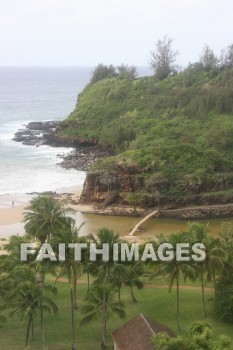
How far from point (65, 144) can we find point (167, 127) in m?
24.3

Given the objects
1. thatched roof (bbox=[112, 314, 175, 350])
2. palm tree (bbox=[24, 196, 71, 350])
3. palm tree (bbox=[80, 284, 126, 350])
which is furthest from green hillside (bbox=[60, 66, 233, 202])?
thatched roof (bbox=[112, 314, 175, 350])

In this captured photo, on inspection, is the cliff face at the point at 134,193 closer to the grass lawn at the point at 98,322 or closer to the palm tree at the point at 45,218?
the grass lawn at the point at 98,322

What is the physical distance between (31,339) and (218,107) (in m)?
66.9

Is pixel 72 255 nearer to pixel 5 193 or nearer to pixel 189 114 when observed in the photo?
pixel 5 193

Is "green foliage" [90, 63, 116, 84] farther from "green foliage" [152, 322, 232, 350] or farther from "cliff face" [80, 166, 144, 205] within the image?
"green foliage" [152, 322, 232, 350]

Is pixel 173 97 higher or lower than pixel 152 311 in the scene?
higher

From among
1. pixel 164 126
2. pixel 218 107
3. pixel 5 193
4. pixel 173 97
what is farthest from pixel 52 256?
pixel 173 97

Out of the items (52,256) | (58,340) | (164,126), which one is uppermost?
(164,126)

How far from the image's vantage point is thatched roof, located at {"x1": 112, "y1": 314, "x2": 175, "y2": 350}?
1084 inches

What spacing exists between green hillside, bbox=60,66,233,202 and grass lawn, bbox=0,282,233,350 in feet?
92.6

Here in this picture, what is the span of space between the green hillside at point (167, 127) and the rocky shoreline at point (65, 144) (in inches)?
78.5

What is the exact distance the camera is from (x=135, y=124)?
95.6 m

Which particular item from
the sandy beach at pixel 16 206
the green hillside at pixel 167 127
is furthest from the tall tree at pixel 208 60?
the sandy beach at pixel 16 206

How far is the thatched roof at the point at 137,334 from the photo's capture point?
27531mm
